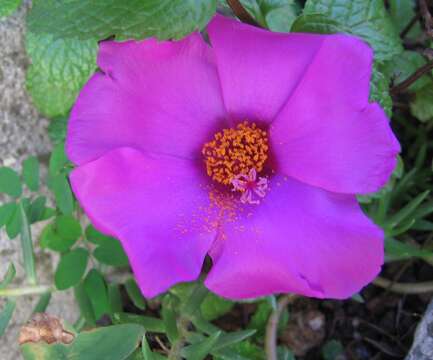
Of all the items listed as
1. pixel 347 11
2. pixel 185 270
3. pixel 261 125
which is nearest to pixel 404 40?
pixel 347 11

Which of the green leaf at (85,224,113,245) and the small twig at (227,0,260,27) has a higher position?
the small twig at (227,0,260,27)

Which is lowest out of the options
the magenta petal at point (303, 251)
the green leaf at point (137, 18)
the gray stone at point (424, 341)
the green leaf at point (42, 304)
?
the gray stone at point (424, 341)

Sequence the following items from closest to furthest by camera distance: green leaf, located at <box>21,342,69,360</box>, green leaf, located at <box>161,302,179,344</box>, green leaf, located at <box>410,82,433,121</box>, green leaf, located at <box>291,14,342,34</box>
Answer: green leaf, located at <box>21,342,69,360</box>, green leaf, located at <box>291,14,342,34</box>, green leaf, located at <box>161,302,179,344</box>, green leaf, located at <box>410,82,433,121</box>

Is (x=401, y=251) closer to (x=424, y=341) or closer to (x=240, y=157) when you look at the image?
(x=424, y=341)

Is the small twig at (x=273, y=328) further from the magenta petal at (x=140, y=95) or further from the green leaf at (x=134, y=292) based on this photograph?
the magenta petal at (x=140, y=95)

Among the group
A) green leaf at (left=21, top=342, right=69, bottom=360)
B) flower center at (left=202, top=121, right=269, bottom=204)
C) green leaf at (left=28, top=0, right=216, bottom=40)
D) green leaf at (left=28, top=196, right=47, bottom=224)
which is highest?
green leaf at (left=28, top=0, right=216, bottom=40)

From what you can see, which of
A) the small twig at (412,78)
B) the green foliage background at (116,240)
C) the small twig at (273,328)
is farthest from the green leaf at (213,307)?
the small twig at (412,78)

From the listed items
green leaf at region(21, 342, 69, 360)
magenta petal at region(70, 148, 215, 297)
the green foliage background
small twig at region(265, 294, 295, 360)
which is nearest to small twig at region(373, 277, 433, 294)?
the green foliage background

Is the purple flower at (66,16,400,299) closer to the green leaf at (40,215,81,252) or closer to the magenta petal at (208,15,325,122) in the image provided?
the magenta petal at (208,15,325,122)

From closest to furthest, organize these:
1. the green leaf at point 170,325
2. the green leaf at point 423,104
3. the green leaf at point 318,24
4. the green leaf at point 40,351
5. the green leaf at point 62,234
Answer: the green leaf at point 40,351
the green leaf at point 318,24
the green leaf at point 170,325
the green leaf at point 62,234
the green leaf at point 423,104
